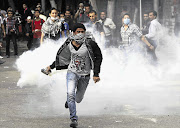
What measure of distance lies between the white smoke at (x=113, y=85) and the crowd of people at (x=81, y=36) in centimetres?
40

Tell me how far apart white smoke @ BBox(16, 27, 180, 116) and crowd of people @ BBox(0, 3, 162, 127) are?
40 centimetres

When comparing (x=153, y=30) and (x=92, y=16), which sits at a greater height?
Answer: (x=92, y=16)

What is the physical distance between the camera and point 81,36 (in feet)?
24.7

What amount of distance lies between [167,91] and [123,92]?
87 centimetres

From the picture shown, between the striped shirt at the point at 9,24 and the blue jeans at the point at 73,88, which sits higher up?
the striped shirt at the point at 9,24

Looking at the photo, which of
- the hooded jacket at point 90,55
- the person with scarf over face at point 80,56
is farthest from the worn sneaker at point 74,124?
the hooded jacket at point 90,55

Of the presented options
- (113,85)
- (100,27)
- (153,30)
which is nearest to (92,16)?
(100,27)

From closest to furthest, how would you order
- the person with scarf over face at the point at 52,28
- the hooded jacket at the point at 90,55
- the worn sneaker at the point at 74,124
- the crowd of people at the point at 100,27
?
1. the worn sneaker at the point at 74,124
2. the hooded jacket at the point at 90,55
3. the crowd of people at the point at 100,27
4. the person with scarf over face at the point at 52,28

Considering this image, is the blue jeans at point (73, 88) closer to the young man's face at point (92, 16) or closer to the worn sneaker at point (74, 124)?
the worn sneaker at point (74, 124)

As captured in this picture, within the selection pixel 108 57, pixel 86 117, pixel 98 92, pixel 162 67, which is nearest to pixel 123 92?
pixel 98 92

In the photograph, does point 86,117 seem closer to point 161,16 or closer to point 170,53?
point 170,53

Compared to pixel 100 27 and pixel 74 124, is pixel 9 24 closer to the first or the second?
pixel 100 27

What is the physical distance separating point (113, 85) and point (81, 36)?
169 inches

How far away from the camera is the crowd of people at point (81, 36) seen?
24.9 feet
